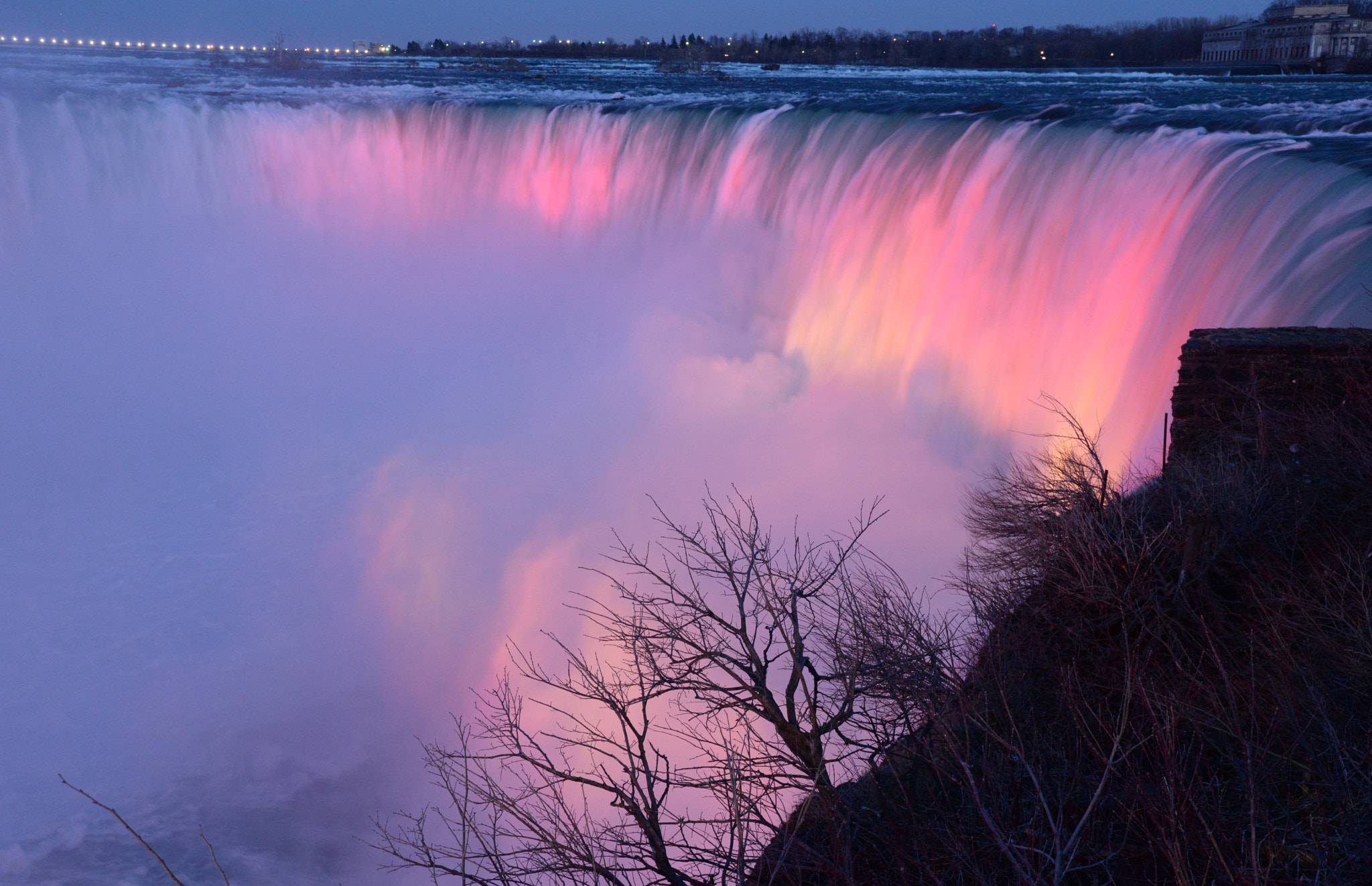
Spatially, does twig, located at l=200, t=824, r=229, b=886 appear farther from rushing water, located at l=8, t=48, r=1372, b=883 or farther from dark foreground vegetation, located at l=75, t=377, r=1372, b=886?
rushing water, located at l=8, t=48, r=1372, b=883

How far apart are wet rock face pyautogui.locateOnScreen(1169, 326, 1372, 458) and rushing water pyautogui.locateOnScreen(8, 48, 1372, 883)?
1194mm

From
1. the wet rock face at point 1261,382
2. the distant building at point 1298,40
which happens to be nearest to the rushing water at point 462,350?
A: the wet rock face at point 1261,382

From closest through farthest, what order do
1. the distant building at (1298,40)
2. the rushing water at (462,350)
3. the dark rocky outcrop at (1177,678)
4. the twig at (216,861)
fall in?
the twig at (216,861)
the dark rocky outcrop at (1177,678)
the rushing water at (462,350)
the distant building at (1298,40)

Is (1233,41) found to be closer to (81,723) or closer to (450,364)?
(450,364)

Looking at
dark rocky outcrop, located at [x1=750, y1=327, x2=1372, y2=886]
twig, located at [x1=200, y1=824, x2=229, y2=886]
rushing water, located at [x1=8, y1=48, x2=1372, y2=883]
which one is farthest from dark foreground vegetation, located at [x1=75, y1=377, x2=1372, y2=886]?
rushing water, located at [x1=8, y1=48, x2=1372, y2=883]

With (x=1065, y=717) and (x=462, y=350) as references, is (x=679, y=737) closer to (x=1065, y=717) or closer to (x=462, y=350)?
(x=1065, y=717)

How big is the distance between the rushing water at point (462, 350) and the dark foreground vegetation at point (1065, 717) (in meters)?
2.26

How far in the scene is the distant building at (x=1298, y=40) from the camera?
47562mm

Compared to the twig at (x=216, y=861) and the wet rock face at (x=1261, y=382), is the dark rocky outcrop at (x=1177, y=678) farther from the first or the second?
the twig at (x=216, y=861)

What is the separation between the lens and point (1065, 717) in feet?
19.8

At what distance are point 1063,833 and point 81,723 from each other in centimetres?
980

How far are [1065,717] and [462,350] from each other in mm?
18938

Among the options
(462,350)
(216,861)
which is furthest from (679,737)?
(462,350)

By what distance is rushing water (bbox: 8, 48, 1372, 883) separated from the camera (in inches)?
397
